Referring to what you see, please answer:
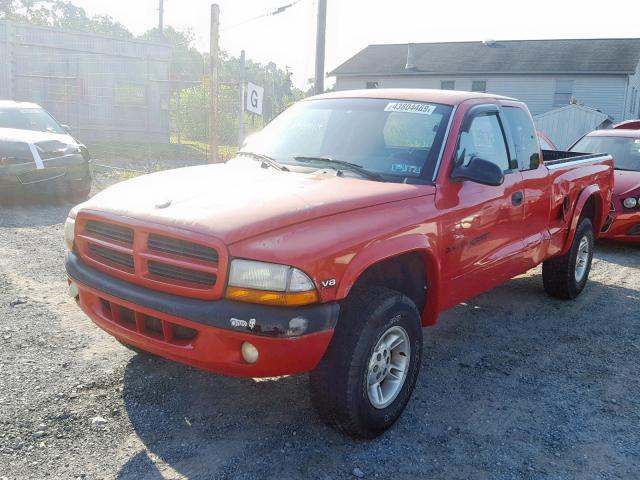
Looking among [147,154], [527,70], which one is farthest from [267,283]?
[527,70]

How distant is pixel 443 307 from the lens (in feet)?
12.6

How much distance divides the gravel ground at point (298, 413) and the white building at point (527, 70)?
93.8ft

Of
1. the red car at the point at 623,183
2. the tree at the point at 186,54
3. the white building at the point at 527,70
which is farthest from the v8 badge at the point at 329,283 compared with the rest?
the tree at the point at 186,54

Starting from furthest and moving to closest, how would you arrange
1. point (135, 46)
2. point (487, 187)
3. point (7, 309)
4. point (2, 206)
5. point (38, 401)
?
1. point (135, 46)
2. point (2, 206)
3. point (7, 309)
4. point (487, 187)
5. point (38, 401)

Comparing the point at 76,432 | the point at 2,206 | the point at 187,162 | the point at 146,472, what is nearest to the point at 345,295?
the point at 146,472

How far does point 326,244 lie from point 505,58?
3351 centimetres

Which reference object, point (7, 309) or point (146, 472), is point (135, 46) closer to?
point (7, 309)

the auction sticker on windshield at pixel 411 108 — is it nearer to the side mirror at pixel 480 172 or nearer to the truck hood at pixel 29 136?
the side mirror at pixel 480 172

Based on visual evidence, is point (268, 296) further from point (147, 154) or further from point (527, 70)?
point (527, 70)

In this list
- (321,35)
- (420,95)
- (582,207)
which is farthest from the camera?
(321,35)

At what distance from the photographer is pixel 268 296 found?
2.75m

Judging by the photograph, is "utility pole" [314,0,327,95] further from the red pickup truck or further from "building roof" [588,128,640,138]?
the red pickup truck

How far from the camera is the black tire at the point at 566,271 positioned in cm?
573

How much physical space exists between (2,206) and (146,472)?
7.54 m
